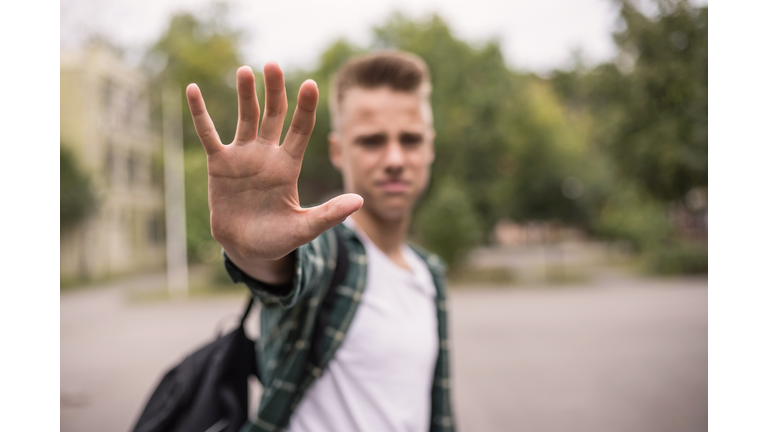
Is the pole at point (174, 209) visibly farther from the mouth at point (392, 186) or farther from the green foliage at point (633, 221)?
the green foliage at point (633, 221)

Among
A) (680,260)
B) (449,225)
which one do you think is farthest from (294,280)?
(680,260)

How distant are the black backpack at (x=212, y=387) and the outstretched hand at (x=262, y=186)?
14.5 inches

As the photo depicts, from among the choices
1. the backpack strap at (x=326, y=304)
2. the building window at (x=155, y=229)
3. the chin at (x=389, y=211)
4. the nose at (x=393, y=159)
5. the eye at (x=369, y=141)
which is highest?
the eye at (x=369, y=141)

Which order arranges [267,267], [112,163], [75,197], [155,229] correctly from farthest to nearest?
[155,229] < [112,163] < [75,197] < [267,267]

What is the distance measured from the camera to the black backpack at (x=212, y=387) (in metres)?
1.13

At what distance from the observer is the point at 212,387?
1.15 m

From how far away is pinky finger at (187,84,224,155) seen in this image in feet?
2.60

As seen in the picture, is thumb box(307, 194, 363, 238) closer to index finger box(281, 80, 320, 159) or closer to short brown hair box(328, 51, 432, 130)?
index finger box(281, 80, 320, 159)

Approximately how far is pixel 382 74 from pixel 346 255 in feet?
2.12

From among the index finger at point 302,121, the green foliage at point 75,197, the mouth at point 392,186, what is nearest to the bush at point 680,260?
the mouth at point 392,186

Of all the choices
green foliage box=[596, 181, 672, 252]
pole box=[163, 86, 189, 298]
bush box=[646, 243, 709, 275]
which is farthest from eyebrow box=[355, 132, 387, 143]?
green foliage box=[596, 181, 672, 252]

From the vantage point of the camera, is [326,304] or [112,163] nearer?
[326,304]

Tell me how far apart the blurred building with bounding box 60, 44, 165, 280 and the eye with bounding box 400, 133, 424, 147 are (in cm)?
1426

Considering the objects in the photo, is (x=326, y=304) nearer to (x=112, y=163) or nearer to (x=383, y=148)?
(x=383, y=148)
